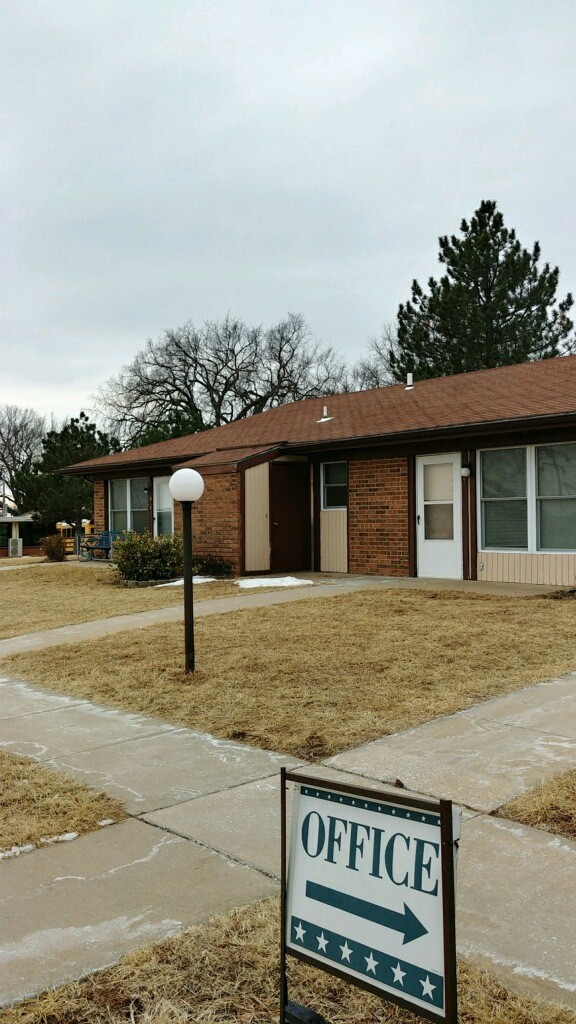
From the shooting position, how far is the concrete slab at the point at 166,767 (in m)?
4.36

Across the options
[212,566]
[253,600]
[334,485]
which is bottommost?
[253,600]

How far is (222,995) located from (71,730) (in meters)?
3.44

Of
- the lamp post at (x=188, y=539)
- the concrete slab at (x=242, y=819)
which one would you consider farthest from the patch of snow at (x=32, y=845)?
the lamp post at (x=188, y=539)

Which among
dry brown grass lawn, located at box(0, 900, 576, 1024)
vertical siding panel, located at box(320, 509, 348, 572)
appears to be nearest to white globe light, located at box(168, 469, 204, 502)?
dry brown grass lawn, located at box(0, 900, 576, 1024)

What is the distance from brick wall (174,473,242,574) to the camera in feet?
50.3

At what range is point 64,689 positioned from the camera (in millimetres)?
6992

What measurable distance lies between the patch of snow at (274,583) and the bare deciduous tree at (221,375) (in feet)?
95.6

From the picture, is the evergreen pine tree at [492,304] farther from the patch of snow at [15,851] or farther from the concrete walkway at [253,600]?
the patch of snow at [15,851]

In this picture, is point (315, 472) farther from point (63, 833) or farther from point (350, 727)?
point (63, 833)

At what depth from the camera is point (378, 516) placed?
15445 mm

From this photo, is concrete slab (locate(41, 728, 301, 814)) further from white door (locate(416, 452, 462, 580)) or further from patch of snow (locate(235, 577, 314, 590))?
white door (locate(416, 452, 462, 580))

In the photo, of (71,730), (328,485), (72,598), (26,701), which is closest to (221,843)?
(71,730)

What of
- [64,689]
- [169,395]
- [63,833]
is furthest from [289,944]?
[169,395]

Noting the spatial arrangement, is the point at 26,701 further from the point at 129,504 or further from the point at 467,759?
the point at 129,504
